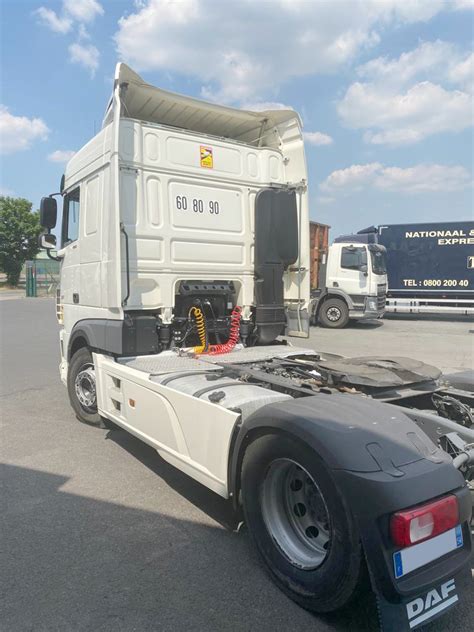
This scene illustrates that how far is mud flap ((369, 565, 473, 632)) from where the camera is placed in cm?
214

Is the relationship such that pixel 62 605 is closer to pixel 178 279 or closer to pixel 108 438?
pixel 108 438

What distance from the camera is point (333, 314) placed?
16562mm

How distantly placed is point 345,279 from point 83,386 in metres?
12.0

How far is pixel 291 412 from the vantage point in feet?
8.73

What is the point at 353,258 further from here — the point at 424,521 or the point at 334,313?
the point at 424,521

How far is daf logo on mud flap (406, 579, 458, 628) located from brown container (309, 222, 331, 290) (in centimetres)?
1351

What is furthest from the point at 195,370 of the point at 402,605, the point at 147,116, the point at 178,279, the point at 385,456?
the point at 147,116

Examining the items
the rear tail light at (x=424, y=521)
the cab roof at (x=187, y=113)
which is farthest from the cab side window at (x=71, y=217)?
the rear tail light at (x=424, y=521)

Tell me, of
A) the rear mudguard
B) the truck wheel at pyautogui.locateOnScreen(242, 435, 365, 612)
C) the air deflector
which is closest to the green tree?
the air deflector

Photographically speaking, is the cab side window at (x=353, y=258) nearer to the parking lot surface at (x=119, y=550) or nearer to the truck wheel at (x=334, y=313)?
the truck wheel at (x=334, y=313)

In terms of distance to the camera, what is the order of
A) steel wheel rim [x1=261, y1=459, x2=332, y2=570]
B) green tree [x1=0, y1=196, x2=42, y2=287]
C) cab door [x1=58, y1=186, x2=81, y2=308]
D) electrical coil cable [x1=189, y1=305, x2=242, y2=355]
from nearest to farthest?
steel wheel rim [x1=261, y1=459, x2=332, y2=570]
electrical coil cable [x1=189, y1=305, x2=242, y2=355]
cab door [x1=58, y1=186, x2=81, y2=308]
green tree [x1=0, y1=196, x2=42, y2=287]

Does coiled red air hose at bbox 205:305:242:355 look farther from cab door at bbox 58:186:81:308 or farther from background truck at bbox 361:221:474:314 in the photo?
background truck at bbox 361:221:474:314

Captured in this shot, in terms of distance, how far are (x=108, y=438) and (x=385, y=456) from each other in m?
3.70

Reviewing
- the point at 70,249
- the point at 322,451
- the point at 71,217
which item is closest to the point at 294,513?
the point at 322,451
